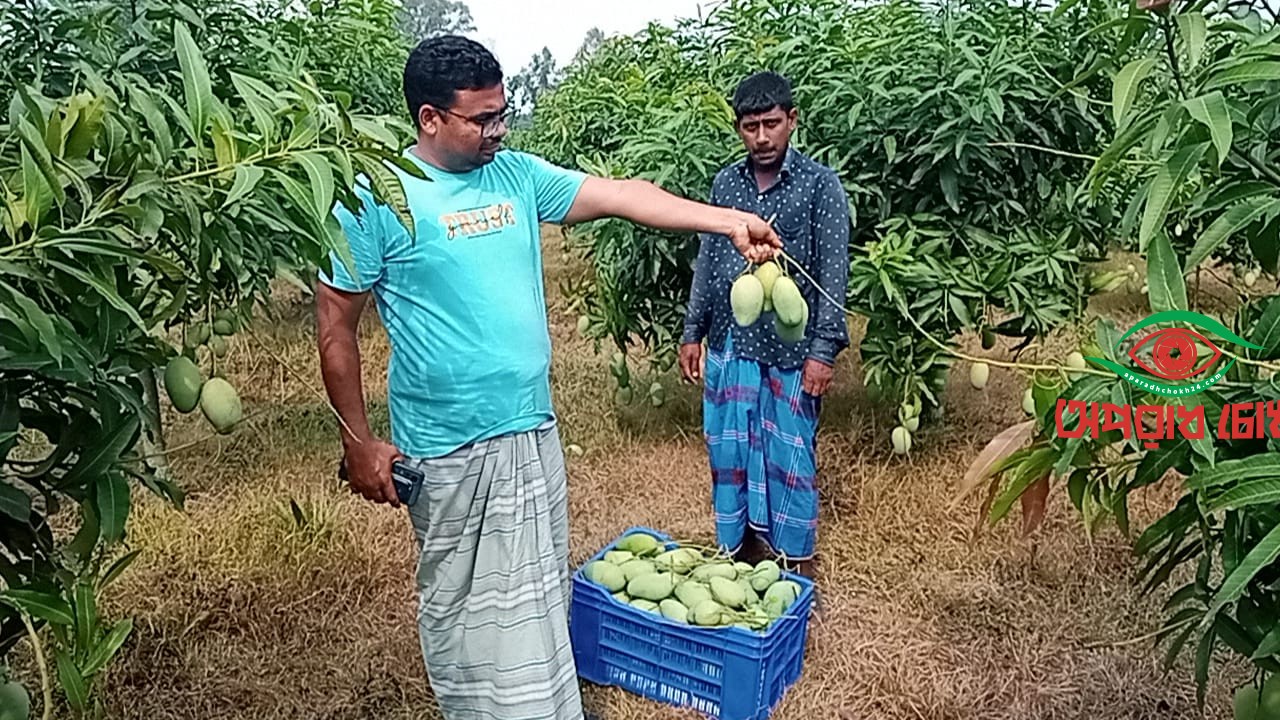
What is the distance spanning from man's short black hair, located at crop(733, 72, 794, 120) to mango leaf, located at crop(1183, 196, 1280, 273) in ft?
5.79

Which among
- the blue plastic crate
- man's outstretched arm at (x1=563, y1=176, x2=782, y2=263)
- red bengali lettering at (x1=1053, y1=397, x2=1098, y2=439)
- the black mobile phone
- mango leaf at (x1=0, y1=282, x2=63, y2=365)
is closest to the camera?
mango leaf at (x1=0, y1=282, x2=63, y2=365)

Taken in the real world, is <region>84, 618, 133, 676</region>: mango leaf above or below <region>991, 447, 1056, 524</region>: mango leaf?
below

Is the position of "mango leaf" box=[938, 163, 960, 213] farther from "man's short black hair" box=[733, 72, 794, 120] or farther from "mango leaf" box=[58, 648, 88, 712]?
"mango leaf" box=[58, 648, 88, 712]

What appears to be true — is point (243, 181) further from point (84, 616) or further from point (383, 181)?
point (84, 616)

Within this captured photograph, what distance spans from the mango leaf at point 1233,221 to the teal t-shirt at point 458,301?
50.7 inches

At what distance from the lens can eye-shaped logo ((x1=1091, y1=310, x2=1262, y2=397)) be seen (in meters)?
1.40

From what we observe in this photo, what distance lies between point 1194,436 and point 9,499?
141cm

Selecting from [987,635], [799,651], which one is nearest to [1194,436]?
[799,651]

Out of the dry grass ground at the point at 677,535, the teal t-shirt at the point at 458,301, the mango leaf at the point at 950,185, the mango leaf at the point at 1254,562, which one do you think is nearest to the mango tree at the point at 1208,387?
the mango leaf at the point at 1254,562

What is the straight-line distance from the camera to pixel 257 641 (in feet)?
10.6

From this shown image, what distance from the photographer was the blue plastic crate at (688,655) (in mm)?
2662

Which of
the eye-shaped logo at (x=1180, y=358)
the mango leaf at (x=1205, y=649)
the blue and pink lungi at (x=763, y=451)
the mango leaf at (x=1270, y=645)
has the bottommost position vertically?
the blue and pink lungi at (x=763, y=451)

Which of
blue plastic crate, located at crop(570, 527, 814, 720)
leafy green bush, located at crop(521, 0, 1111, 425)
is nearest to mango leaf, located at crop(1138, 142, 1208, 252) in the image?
blue plastic crate, located at crop(570, 527, 814, 720)

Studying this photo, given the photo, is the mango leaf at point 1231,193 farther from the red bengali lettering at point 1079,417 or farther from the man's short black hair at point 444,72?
the man's short black hair at point 444,72
